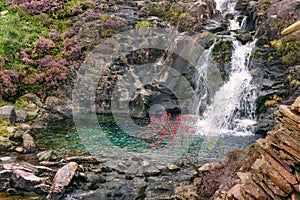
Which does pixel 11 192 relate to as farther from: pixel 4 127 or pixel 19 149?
pixel 4 127

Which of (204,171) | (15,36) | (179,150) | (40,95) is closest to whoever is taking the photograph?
(204,171)

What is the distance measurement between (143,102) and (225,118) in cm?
661

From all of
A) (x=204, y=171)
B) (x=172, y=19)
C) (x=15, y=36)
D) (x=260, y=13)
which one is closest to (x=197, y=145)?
(x=204, y=171)

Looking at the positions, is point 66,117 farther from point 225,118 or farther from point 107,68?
point 225,118

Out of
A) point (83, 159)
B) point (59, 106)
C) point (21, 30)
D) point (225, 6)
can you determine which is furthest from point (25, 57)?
point (225, 6)

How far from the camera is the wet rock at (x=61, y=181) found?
12148 mm

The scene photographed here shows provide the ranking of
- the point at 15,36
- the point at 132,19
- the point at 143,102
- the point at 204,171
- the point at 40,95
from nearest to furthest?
the point at 204,171
the point at 143,102
the point at 40,95
the point at 15,36
the point at 132,19

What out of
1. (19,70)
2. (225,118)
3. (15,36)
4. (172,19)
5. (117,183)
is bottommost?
(117,183)

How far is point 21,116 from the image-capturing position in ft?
73.0

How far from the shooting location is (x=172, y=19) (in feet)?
104

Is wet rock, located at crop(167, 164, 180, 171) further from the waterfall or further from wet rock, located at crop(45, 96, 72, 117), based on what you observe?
wet rock, located at crop(45, 96, 72, 117)

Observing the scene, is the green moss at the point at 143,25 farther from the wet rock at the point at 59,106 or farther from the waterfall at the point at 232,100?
the wet rock at the point at 59,106

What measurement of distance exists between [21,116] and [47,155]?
7.50 metres

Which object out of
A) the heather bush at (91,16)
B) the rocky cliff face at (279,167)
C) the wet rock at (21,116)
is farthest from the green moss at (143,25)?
the rocky cliff face at (279,167)
